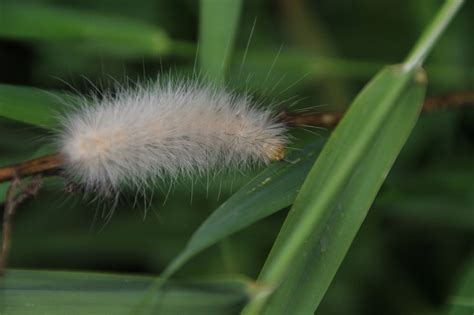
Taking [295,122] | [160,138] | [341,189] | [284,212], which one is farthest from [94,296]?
[284,212]

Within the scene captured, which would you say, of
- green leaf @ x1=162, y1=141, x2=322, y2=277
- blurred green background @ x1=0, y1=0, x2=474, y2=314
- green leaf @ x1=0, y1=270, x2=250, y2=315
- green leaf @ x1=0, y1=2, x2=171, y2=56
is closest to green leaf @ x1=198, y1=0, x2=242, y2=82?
green leaf @ x1=0, y1=2, x2=171, y2=56

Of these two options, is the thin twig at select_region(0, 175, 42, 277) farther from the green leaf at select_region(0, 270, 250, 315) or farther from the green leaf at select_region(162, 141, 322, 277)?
the green leaf at select_region(162, 141, 322, 277)

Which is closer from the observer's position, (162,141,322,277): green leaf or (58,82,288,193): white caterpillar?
(162,141,322,277): green leaf

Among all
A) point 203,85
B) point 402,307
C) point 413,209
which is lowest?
point 402,307

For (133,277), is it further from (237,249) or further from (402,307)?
(402,307)

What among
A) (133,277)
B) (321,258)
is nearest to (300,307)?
(321,258)

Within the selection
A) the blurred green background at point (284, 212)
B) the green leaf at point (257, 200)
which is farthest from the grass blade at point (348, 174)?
the blurred green background at point (284, 212)
